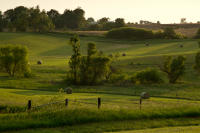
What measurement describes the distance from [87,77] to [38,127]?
1063 inches

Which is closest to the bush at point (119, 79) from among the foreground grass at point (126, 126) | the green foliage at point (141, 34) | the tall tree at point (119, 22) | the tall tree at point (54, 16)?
the foreground grass at point (126, 126)

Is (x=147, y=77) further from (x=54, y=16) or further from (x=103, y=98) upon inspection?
(x=54, y=16)

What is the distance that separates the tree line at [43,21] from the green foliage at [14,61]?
83.9 m

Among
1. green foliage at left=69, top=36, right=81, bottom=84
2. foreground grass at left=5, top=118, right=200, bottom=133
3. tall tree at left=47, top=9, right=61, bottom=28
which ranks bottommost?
foreground grass at left=5, top=118, right=200, bottom=133

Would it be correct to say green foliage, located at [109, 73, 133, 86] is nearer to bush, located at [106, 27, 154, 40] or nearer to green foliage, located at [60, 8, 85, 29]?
bush, located at [106, 27, 154, 40]

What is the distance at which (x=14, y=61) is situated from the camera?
166 feet

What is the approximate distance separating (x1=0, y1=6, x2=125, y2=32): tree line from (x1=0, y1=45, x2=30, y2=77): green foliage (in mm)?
83917

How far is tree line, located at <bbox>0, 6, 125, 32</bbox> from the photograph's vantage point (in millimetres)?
136375

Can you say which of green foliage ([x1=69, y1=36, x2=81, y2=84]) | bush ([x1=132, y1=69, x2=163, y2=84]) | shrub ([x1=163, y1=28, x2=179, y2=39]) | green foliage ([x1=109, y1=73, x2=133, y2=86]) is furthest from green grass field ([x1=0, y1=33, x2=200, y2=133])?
shrub ([x1=163, y1=28, x2=179, y2=39])

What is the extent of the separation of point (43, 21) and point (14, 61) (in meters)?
87.9

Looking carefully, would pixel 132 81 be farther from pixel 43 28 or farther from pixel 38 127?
pixel 43 28

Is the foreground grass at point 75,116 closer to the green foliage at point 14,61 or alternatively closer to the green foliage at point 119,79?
the green foliage at point 119,79

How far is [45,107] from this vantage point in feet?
74.6

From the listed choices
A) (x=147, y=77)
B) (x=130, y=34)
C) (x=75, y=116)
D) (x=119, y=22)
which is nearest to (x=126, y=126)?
(x=75, y=116)
